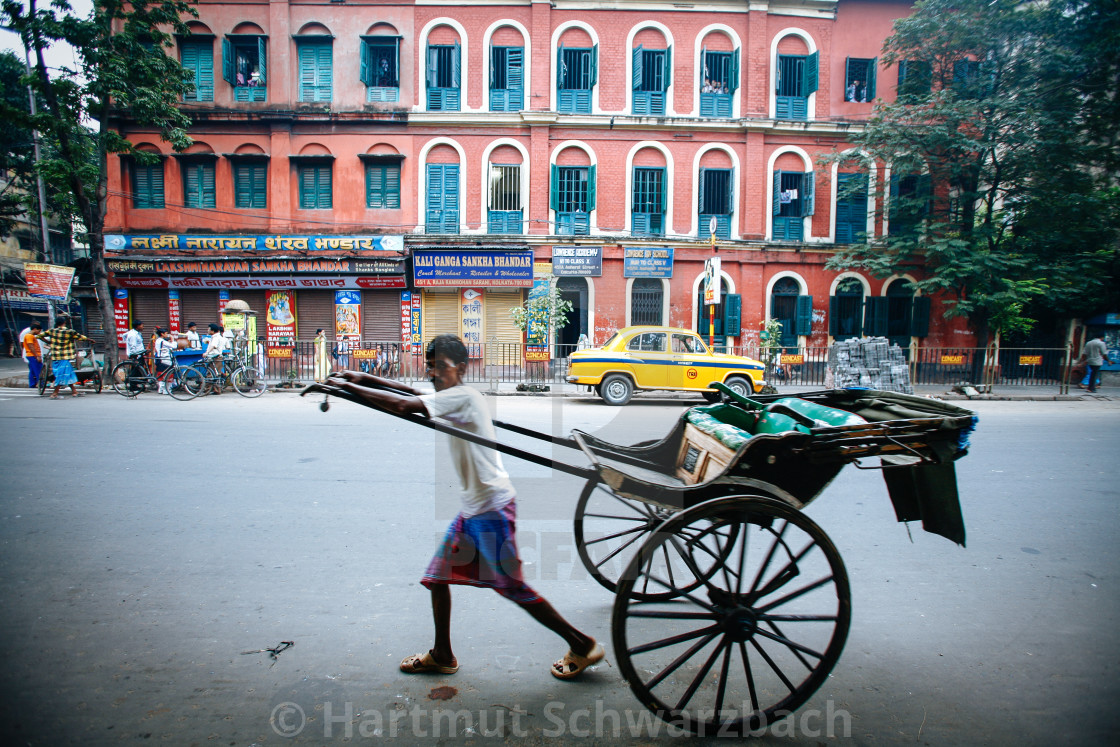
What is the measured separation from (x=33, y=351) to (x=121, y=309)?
17.3 feet

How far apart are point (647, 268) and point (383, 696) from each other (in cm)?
1648

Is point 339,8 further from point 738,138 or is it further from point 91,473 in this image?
point 91,473

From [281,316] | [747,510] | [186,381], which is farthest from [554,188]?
[747,510]

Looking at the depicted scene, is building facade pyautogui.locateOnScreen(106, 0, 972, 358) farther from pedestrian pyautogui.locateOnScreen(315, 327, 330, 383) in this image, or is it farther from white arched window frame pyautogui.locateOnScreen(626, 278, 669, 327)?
pedestrian pyautogui.locateOnScreen(315, 327, 330, 383)

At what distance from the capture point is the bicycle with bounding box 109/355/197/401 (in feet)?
39.7

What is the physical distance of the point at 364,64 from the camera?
17.5 m

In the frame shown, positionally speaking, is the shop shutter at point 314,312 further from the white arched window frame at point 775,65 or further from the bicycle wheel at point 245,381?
the white arched window frame at point 775,65

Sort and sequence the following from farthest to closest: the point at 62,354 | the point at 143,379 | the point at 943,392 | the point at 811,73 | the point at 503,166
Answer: the point at 503,166
the point at 811,73
the point at 943,392
the point at 143,379
the point at 62,354

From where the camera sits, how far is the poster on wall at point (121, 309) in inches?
703

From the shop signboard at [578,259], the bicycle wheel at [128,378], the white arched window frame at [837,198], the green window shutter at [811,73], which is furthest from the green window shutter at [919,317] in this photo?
the bicycle wheel at [128,378]

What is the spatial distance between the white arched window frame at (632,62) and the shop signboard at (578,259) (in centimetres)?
480

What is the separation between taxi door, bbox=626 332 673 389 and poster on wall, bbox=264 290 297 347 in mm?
11964

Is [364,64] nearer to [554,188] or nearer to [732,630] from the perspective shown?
[554,188]

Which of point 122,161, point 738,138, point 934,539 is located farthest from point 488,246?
point 934,539
